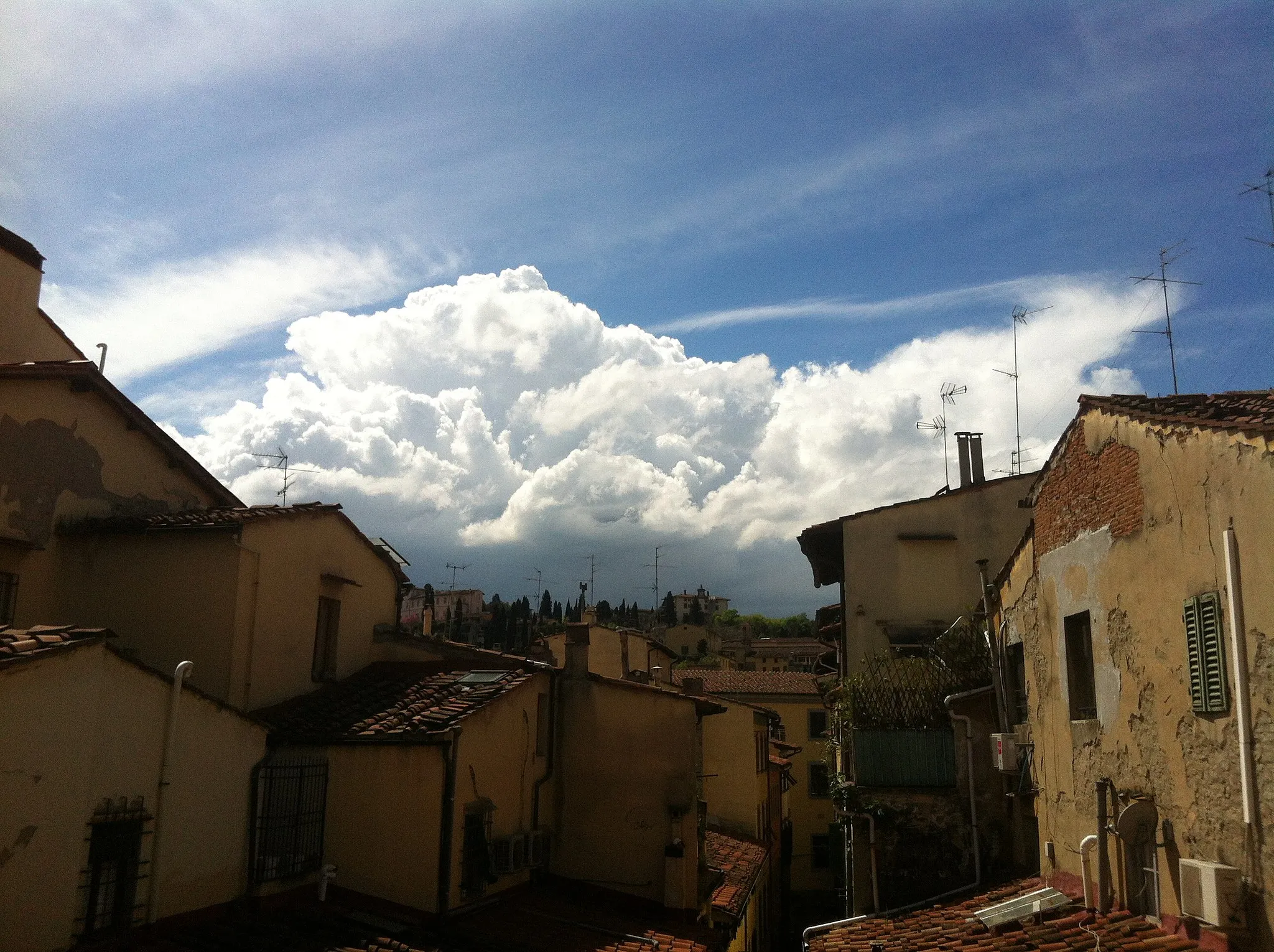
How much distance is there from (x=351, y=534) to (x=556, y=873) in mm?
7361

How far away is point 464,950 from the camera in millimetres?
13945

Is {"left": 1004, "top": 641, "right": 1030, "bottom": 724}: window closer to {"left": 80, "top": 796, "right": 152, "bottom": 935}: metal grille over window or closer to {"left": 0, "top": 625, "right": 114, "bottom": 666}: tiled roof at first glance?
{"left": 80, "top": 796, "right": 152, "bottom": 935}: metal grille over window

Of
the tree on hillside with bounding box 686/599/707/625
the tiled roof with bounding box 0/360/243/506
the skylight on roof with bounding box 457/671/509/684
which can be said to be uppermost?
the tree on hillside with bounding box 686/599/707/625

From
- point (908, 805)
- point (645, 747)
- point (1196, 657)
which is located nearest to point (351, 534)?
point (645, 747)

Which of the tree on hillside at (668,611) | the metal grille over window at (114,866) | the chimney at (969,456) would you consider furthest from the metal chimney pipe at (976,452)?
the tree on hillside at (668,611)

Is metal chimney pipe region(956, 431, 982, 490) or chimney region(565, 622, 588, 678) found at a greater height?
metal chimney pipe region(956, 431, 982, 490)

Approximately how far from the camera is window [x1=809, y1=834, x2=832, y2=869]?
4241cm

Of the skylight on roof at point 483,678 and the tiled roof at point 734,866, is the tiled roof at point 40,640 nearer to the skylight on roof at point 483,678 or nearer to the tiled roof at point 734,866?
the skylight on roof at point 483,678

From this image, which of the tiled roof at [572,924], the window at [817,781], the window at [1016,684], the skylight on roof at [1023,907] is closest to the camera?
the skylight on roof at [1023,907]

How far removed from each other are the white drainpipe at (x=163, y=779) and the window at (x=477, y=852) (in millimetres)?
4799

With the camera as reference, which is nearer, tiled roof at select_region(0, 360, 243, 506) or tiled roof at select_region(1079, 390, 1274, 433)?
tiled roof at select_region(1079, 390, 1274, 433)

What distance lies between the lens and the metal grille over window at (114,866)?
11.0 meters

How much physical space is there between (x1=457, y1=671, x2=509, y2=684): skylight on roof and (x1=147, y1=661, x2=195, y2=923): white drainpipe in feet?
20.0

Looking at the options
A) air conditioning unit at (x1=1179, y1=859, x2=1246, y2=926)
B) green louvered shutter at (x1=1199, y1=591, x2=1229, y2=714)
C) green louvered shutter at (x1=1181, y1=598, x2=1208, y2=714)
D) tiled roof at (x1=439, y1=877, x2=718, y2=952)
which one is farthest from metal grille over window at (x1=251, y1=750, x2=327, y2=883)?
green louvered shutter at (x1=1199, y1=591, x2=1229, y2=714)
